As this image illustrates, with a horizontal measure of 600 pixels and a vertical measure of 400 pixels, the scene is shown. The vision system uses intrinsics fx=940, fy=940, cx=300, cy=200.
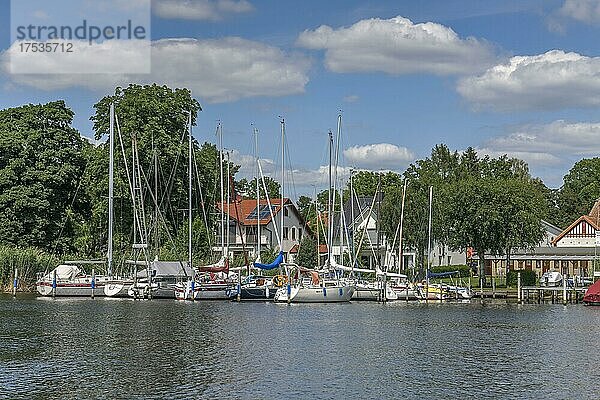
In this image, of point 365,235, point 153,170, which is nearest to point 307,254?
point 365,235

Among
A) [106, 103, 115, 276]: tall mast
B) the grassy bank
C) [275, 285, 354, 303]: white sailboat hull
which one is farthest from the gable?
the grassy bank

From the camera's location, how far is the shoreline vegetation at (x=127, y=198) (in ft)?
250

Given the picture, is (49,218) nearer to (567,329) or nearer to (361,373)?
(567,329)

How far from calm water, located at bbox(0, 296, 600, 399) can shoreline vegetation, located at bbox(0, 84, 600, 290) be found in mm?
15593

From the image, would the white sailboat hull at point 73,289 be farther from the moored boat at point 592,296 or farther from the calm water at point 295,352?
the moored boat at point 592,296

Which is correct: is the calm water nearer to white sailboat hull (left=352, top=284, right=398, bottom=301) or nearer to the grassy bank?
white sailboat hull (left=352, top=284, right=398, bottom=301)

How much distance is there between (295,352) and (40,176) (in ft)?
150

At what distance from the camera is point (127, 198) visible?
7856 cm

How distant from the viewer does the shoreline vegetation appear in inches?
3000

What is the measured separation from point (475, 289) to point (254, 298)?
18.5 meters

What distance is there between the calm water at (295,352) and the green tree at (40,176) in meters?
17.9

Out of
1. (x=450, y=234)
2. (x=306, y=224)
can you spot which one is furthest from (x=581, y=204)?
Answer: (x=450, y=234)

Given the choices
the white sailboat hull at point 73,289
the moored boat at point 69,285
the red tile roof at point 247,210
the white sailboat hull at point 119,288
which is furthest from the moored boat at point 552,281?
the white sailboat hull at point 73,289

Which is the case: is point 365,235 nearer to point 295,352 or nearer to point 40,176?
point 40,176
